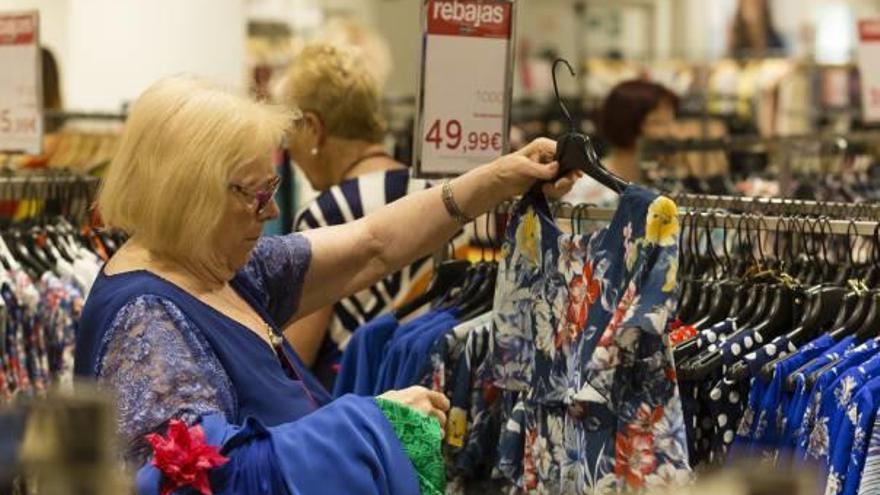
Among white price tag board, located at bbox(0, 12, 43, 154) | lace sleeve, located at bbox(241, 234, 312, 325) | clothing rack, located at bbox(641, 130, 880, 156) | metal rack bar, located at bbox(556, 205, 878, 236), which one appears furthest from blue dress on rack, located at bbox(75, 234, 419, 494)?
clothing rack, located at bbox(641, 130, 880, 156)

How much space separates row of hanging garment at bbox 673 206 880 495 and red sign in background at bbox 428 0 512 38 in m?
0.59

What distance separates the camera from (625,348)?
2.32 m

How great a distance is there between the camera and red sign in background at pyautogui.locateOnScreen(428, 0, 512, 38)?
3.03 metres

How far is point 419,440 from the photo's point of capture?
7.57 ft

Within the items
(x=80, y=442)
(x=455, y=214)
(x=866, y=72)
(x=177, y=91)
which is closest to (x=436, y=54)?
(x=455, y=214)

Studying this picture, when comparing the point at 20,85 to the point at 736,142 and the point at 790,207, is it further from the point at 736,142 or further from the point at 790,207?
the point at 736,142

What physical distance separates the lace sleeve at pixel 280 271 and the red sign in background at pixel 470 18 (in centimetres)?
52

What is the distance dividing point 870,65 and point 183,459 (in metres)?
3.63

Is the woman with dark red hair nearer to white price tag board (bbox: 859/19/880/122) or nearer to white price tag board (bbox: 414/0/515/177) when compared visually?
white price tag board (bbox: 859/19/880/122)

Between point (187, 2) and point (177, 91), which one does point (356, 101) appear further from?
point (187, 2)

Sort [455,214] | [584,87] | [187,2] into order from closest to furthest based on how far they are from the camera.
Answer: [455,214] < [187,2] < [584,87]

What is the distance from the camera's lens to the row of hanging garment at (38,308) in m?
3.46

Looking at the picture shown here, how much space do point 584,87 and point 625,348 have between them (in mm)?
10710

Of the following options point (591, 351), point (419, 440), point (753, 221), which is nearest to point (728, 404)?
point (591, 351)
